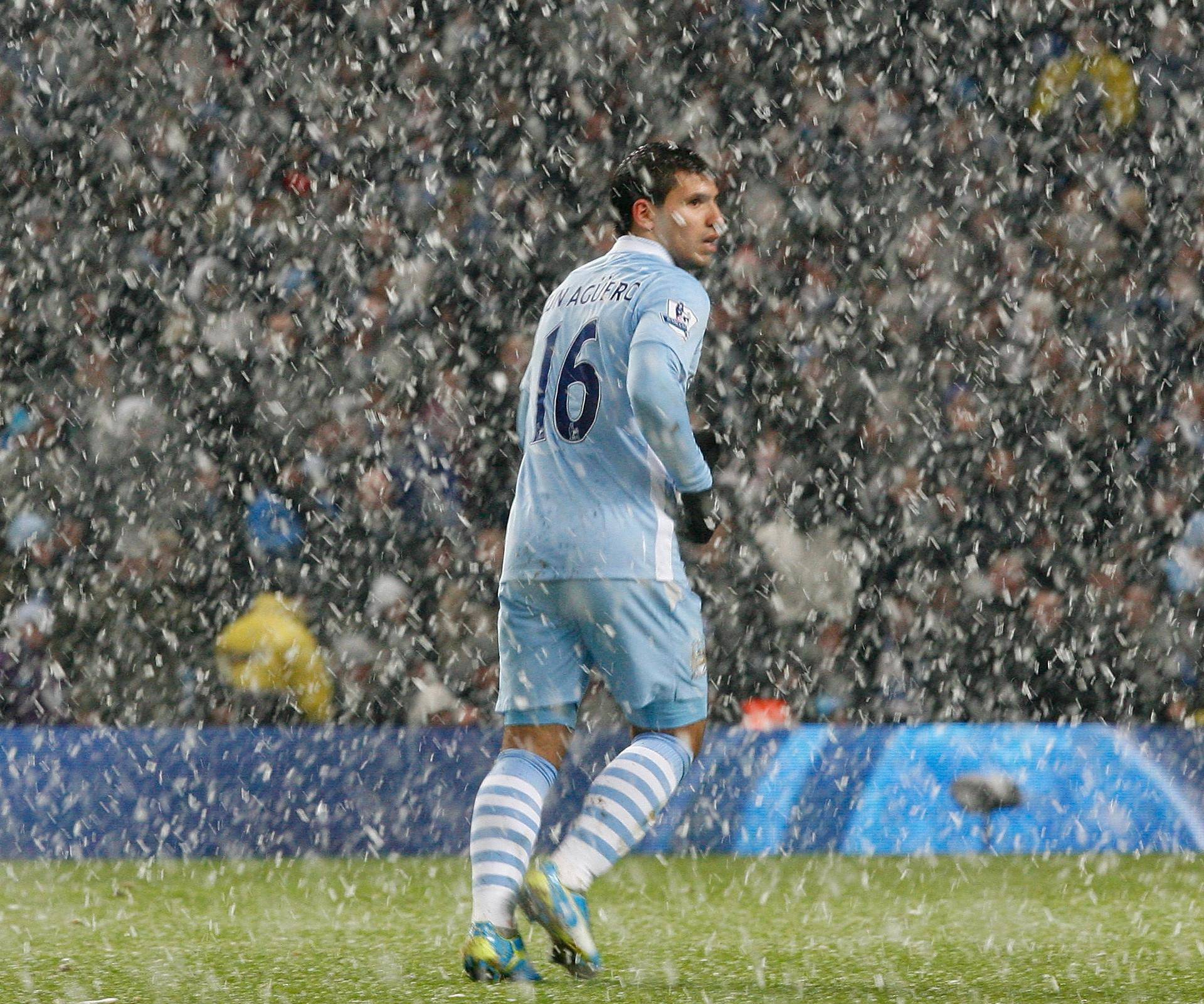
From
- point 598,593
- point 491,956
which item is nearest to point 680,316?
point 598,593

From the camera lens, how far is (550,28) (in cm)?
597

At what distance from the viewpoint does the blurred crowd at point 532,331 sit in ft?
16.6

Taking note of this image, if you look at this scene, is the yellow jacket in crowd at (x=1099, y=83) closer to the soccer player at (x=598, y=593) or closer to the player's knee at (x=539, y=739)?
the soccer player at (x=598, y=593)

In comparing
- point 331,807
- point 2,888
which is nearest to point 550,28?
point 331,807

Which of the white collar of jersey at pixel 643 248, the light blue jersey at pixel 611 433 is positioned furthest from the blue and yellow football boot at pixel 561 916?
the white collar of jersey at pixel 643 248

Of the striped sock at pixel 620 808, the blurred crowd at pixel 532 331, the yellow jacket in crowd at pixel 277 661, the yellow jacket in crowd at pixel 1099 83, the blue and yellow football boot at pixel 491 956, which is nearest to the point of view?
the blue and yellow football boot at pixel 491 956

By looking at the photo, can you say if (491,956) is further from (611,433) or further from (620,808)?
(611,433)

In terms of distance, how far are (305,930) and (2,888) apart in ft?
3.48

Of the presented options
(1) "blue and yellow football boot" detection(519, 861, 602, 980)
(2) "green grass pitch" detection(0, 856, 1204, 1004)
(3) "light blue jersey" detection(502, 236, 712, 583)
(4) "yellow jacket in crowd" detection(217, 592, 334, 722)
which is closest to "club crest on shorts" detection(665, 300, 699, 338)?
(3) "light blue jersey" detection(502, 236, 712, 583)

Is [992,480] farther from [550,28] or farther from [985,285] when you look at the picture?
[550,28]

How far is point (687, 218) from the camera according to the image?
2.53 meters

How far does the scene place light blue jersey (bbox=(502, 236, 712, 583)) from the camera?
234 centimetres

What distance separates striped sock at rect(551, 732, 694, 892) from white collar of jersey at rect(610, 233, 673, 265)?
0.72 metres

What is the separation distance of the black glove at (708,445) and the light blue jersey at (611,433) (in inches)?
3.7
